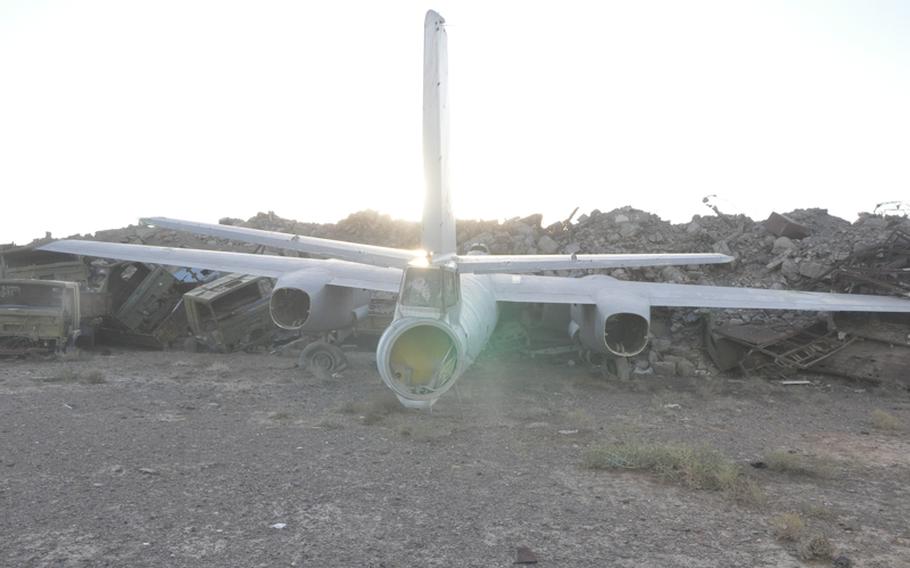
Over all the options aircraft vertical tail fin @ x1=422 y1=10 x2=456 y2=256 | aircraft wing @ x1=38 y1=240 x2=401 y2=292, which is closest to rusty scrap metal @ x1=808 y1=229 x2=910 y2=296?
aircraft vertical tail fin @ x1=422 y1=10 x2=456 y2=256

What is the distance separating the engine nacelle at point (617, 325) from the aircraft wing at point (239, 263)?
377 cm

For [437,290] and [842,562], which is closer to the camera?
[842,562]

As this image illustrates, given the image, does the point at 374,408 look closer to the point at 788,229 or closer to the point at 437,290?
the point at 437,290

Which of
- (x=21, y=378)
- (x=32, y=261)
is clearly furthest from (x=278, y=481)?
(x=32, y=261)

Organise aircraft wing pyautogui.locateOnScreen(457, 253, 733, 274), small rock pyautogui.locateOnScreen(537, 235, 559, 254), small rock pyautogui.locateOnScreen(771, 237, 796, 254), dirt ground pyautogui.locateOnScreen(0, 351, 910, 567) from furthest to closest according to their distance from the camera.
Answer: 1. small rock pyautogui.locateOnScreen(537, 235, 559, 254)
2. small rock pyautogui.locateOnScreen(771, 237, 796, 254)
3. aircraft wing pyautogui.locateOnScreen(457, 253, 733, 274)
4. dirt ground pyautogui.locateOnScreen(0, 351, 910, 567)

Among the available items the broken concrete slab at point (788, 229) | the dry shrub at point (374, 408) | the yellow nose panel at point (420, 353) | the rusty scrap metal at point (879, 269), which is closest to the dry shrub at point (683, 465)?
the yellow nose panel at point (420, 353)

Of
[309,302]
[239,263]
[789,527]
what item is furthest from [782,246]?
[789,527]

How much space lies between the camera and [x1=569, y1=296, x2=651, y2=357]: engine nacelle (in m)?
11.5

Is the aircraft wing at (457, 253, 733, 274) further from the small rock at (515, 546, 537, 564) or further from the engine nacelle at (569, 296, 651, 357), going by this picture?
the small rock at (515, 546, 537, 564)

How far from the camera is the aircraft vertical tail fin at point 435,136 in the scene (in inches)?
437

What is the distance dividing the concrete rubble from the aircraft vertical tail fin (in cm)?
482

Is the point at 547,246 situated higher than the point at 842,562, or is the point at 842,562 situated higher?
the point at 547,246

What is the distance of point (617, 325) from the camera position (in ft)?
41.0

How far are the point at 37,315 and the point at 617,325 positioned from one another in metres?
11.2
